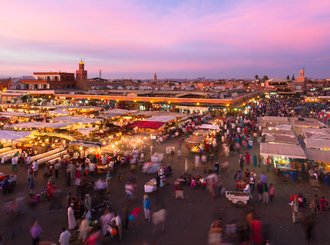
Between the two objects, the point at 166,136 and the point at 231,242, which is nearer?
the point at 231,242

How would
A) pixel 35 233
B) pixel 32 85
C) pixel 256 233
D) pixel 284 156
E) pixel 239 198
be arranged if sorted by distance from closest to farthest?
pixel 35 233 → pixel 256 233 → pixel 239 198 → pixel 284 156 → pixel 32 85

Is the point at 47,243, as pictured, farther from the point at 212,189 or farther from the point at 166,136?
the point at 166,136

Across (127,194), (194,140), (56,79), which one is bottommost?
(127,194)

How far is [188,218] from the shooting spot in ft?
28.7

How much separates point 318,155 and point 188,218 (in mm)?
7509

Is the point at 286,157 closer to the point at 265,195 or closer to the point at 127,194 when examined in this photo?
the point at 265,195

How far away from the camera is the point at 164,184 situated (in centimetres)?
1159

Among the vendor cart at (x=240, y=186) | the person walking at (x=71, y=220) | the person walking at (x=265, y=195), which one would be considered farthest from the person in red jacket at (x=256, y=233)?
the person walking at (x=71, y=220)

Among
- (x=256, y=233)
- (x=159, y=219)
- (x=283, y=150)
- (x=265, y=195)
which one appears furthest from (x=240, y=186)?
(x=159, y=219)

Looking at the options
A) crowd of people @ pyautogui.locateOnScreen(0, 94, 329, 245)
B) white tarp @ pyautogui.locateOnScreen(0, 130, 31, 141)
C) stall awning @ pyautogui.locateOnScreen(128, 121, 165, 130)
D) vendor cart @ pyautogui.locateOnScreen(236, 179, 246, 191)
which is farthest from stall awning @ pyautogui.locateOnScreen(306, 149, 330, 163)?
white tarp @ pyautogui.locateOnScreen(0, 130, 31, 141)

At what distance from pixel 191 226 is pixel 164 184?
3.48 metres

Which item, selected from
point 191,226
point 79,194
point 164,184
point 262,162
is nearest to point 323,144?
point 262,162

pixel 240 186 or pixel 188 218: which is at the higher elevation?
pixel 240 186

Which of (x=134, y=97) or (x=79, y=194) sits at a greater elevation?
(x=134, y=97)
